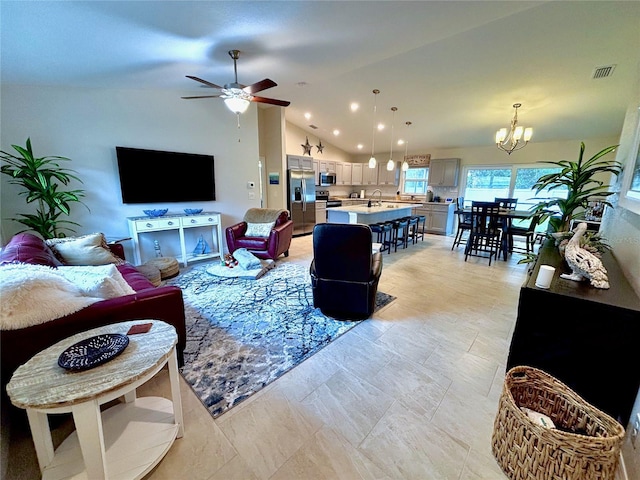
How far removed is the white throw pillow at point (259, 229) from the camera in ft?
14.6

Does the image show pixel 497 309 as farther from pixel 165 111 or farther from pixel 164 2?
pixel 165 111

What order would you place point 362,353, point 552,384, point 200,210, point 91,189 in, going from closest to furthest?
point 552,384 < point 362,353 < point 91,189 < point 200,210

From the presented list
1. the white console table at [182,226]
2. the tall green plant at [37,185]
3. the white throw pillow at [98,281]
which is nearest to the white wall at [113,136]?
the tall green plant at [37,185]

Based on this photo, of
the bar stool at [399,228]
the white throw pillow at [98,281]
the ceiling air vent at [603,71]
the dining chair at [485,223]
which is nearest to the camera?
the white throw pillow at [98,281]

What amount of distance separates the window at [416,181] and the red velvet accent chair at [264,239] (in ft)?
16.1

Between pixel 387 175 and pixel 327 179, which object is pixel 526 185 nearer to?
pixel 387 175

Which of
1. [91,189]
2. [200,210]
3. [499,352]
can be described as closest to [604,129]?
[499,352]

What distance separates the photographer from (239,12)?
2160mm

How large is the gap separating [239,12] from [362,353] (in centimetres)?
302

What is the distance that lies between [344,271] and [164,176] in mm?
3543

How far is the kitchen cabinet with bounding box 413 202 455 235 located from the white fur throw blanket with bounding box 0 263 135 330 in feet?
23.6

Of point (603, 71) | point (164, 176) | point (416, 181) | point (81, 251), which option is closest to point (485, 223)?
point (603, 71)

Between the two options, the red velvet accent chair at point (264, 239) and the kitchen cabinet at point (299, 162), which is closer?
the red velvet accent chair at point (264, 239)

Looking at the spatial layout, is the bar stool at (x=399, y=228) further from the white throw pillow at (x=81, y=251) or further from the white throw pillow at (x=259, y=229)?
the white throw pillow at (x=81, y=251)
